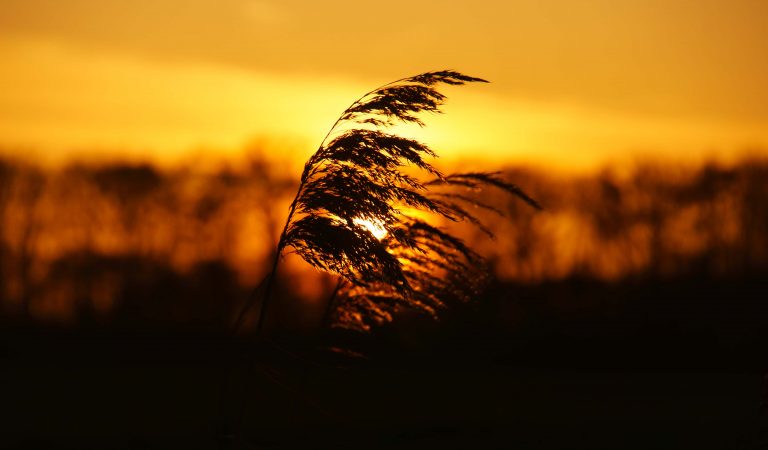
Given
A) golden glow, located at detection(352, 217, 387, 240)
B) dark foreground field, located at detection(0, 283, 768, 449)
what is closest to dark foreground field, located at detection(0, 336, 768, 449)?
dark foreground field, located at detection(0, 283, 768, 449)

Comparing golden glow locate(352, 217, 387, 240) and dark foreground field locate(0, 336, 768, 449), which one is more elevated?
golden glow locate(352, 217, 387, 240)

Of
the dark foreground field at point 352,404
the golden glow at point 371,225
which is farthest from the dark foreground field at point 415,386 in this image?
the golden glow at point 371,225

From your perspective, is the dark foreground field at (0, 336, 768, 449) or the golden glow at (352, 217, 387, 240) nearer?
the golden glow at (352, 217, 387, 240)

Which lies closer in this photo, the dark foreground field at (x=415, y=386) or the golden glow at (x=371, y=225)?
the golden glow at (x=371, y=225)

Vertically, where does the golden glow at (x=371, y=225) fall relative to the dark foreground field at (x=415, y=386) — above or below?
above

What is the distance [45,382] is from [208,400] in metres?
4.10

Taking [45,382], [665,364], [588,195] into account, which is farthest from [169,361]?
[588,195]

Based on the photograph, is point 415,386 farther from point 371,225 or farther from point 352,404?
point 371,225

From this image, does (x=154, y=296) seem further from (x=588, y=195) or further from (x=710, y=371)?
(x=710, y=371)

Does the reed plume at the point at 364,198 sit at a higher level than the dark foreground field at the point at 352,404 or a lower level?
higher

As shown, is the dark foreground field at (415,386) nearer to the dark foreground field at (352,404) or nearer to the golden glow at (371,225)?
the dark foreground field at (352,404)

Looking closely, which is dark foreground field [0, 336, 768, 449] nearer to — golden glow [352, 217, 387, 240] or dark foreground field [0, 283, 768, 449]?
dark foreground field [0, 283, 768, 449]

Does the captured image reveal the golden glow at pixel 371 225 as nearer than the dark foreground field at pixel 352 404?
Yes

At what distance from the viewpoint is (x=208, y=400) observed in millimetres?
17188
